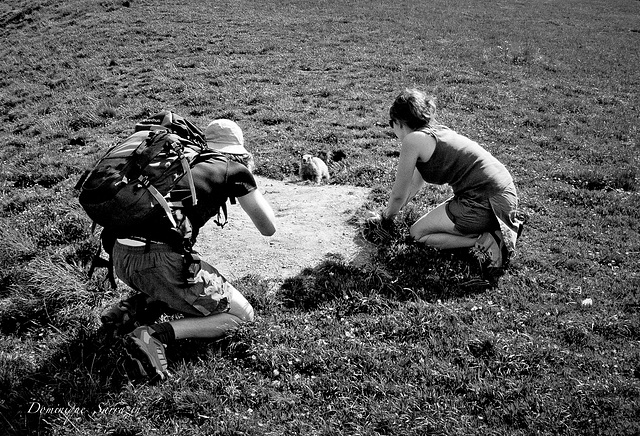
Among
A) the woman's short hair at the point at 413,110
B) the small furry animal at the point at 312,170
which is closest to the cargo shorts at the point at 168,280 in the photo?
the woman's short hair at the point at 413,110

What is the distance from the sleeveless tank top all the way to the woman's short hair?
5.0 inches

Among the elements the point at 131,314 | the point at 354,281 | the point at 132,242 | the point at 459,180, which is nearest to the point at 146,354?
the point at 131,314

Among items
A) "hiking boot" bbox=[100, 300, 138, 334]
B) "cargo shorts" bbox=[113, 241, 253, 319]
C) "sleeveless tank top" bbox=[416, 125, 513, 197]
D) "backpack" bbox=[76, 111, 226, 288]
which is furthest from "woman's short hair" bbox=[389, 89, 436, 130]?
"hiking boot" bbox=[100, 300, 138, 334]

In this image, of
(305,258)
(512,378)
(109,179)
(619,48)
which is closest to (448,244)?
(305,258)

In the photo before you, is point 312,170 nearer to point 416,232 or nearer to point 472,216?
point 416,232

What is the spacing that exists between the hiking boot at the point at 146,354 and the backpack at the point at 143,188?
80 cm

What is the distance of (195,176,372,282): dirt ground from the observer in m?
6.68

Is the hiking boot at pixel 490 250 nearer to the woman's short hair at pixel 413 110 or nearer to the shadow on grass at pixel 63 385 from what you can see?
the woman's short hair at pixel 413 110

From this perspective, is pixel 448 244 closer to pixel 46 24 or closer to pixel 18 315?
pixel 18 315

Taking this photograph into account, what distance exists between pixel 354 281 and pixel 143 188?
2719mm

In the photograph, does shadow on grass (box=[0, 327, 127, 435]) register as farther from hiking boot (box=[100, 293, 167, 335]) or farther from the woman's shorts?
the woman's shorts

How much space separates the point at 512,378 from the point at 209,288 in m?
2.76

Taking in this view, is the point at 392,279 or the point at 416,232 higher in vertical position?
the point at 416,232

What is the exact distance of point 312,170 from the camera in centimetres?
910
